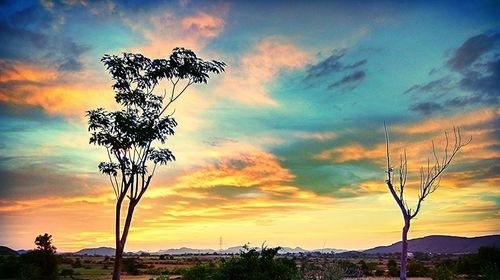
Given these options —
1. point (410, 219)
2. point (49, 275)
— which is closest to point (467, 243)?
point (49, 275)

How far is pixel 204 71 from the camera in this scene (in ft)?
79.9

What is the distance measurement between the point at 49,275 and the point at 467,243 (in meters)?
166

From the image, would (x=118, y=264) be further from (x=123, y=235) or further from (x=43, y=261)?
(x=43, y=261)

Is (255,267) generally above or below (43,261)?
above

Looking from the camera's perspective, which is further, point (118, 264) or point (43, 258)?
point (43, 258)

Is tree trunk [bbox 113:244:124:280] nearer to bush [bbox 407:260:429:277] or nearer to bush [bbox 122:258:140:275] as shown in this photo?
bush [bbox 407:260:429:277]

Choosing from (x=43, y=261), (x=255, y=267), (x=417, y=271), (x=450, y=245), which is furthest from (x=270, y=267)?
(x=450, y=245)

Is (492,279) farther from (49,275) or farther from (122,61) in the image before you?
(49,275)

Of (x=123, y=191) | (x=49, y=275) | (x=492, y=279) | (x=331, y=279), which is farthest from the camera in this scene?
(x=49, y=275)

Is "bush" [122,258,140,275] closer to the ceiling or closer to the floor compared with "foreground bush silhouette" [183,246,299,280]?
closer to the floor

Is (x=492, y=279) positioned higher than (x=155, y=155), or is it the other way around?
(x=155, y=155)

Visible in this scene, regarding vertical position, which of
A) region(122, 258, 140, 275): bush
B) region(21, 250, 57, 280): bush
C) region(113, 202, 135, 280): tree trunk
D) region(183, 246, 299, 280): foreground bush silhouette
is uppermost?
region(113, 202, 135, 280): tree trunk

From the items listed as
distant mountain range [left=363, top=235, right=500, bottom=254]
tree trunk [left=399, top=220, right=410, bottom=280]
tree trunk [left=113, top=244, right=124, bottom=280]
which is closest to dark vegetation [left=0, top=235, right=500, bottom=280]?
tree trunk [left=399, top=220, right=410, bottom=280]

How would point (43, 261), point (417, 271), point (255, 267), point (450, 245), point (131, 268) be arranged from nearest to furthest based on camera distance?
point (255, 267) → point (43, 261) → point (417, 271) → point (131, 268) → point (450, 245)
